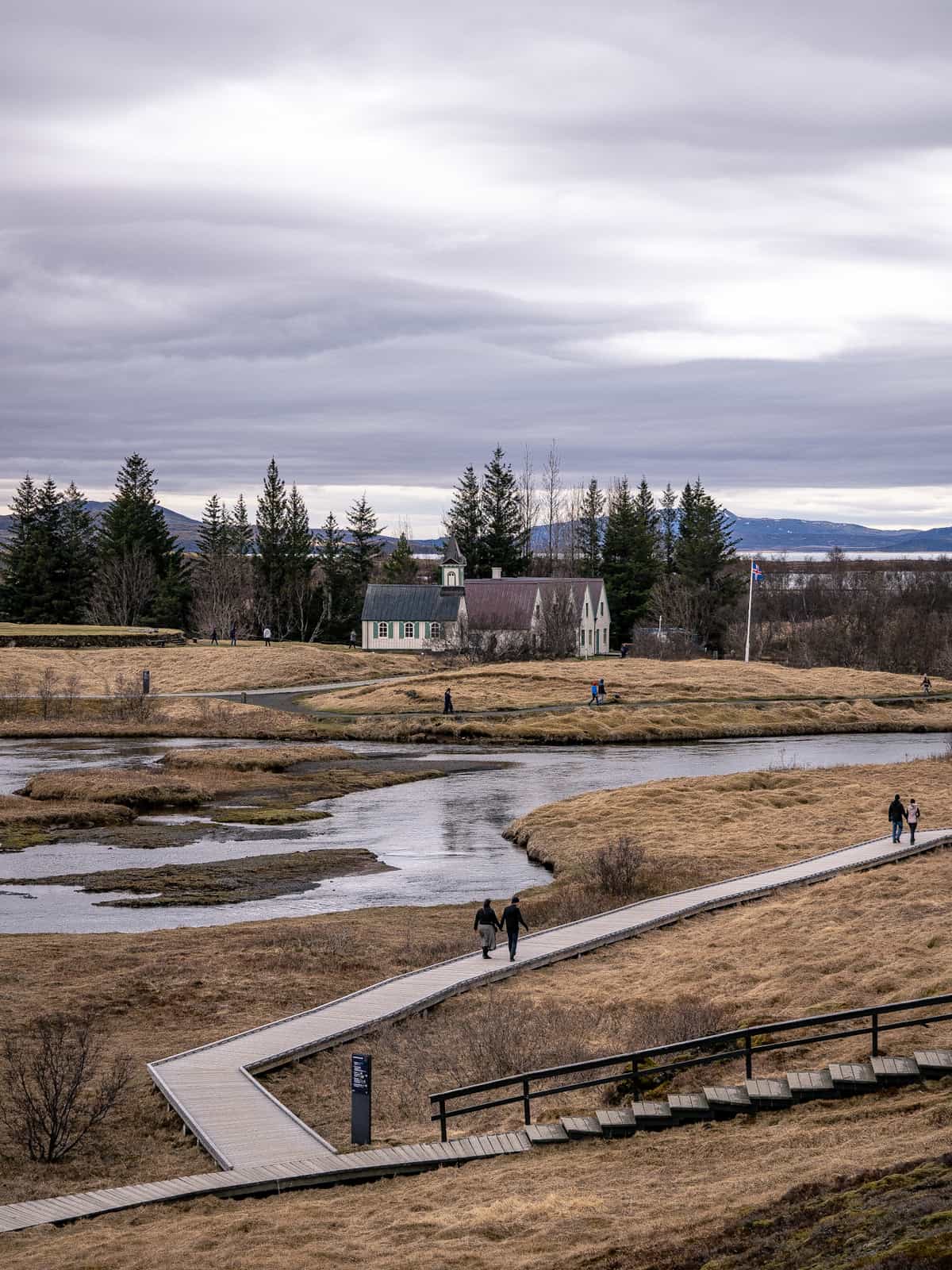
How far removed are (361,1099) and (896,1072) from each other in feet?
20.8

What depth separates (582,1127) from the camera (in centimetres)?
1602

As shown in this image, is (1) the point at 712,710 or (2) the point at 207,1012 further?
(1) the point at 712,710

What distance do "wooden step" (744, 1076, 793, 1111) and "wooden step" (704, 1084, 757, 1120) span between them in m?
0.07

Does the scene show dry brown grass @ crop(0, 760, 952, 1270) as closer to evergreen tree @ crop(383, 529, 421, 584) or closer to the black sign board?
the black sign board

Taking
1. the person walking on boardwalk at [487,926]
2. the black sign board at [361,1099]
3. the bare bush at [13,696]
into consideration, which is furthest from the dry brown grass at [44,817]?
the bare bush at [13,696]

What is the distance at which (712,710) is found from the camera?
77.8 metres

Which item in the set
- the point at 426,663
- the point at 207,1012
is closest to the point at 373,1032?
the point at 207,1012

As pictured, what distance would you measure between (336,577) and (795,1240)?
384 ft

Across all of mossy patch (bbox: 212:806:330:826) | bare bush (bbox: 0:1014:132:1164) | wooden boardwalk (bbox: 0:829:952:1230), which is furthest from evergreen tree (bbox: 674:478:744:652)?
bare bush (bbox: 0:1014:132:1164)

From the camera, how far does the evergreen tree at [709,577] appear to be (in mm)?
125375

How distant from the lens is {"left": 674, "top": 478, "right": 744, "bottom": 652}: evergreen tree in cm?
12538

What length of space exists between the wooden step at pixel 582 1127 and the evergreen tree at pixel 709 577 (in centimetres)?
10810

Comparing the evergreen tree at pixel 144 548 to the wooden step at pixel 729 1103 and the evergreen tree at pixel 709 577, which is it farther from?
the wooden step at pixel 729 1103

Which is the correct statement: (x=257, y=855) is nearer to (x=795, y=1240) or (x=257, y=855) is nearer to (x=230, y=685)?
(x=795, y=1240)
